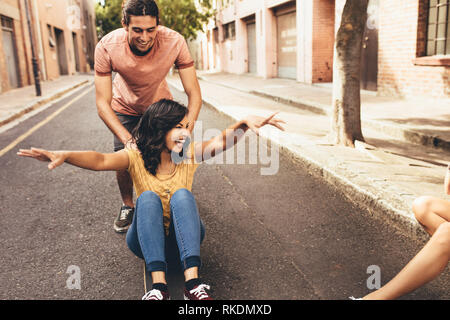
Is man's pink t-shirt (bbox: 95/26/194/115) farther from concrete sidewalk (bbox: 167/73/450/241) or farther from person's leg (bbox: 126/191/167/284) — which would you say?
concrete sidewalk (bbox: 167/73/450/241)

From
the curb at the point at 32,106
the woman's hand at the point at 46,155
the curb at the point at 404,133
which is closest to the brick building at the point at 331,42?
the curb at the point at 404,133

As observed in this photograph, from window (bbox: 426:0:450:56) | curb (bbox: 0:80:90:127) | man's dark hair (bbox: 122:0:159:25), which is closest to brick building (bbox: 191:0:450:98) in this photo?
window (bbox: 426:0:450:56)

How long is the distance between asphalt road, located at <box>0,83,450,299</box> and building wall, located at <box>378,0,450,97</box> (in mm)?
5490

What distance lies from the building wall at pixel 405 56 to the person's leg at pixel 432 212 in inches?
294

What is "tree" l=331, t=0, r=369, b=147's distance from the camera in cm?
589

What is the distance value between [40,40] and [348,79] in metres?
25.5

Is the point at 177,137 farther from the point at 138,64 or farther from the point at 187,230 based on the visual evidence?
the point at 138,64

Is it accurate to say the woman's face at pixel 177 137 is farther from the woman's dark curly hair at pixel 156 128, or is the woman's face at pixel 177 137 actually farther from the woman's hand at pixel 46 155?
the woman's hand at pixel 46 155

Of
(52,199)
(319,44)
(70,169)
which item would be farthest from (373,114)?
(319,44)

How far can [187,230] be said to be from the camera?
2568mm

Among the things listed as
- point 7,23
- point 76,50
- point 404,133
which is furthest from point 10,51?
point 76,50

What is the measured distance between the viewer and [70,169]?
5.85m
